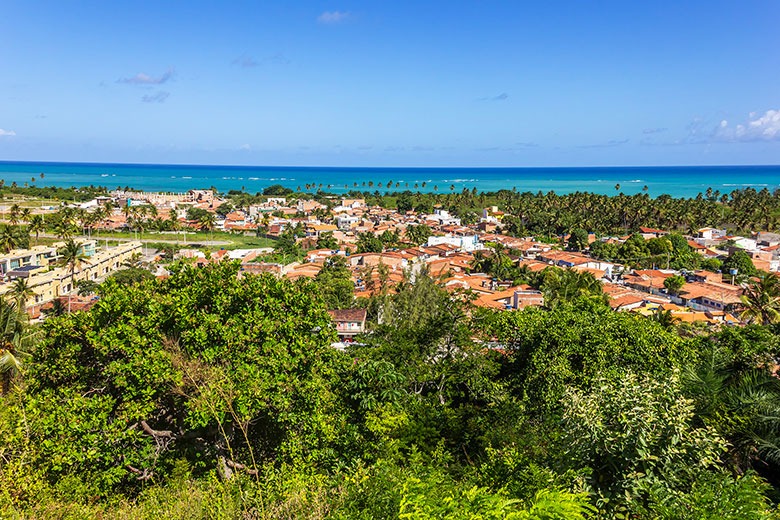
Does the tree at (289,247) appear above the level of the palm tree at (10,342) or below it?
below

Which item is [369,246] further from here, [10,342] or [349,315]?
[10,342]

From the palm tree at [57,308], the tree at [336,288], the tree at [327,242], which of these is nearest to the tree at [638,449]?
the tree at [336,288]

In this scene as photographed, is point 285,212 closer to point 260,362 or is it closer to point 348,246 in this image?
point 348,246

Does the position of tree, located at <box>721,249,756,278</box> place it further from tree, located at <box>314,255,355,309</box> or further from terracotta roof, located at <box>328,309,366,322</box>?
terracotta roof, located at <box>328,309,366,322</box>

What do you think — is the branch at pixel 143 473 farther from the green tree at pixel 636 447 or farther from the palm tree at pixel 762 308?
the palm tree at pixel 762 308

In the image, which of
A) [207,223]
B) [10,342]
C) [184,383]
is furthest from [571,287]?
[207,223]
